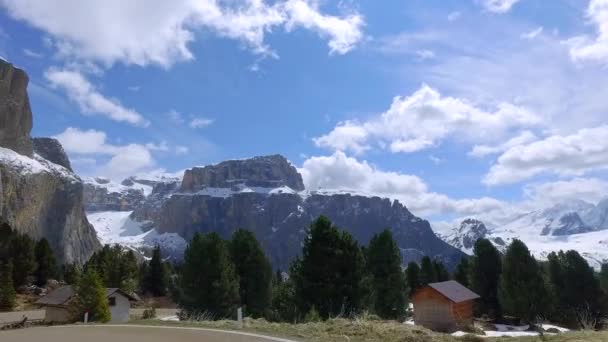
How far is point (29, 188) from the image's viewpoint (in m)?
166

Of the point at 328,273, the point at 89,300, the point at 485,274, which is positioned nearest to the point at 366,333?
the point at 328,273

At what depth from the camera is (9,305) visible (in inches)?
2074

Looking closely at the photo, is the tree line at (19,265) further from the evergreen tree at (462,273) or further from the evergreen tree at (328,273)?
the evergreen tree at (462,273)

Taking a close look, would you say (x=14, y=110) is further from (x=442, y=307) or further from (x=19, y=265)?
(x=442, y=307)

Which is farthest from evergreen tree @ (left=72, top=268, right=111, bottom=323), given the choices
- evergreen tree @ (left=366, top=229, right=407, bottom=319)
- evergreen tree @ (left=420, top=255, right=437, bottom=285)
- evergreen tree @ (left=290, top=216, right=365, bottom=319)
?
evergreen tree @ (left=420, top=255, right=437, bottom=285)

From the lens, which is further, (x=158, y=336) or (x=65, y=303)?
(x=65, y=303)

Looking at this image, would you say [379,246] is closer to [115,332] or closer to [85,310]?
[85,310]

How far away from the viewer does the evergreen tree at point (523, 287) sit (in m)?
41.5

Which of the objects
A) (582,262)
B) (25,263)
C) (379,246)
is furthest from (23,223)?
(582,262)

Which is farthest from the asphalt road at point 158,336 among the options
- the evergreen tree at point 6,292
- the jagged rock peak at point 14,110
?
the jagged rock peak at point 14,110

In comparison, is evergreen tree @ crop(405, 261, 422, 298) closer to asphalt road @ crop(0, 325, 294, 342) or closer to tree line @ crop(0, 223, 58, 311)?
tree line @ crop(0, 223, 58, 311)

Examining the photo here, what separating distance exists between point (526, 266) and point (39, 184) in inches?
→ 6746

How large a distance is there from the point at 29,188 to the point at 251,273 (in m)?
154

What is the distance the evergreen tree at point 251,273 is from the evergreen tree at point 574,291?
86.3ft
